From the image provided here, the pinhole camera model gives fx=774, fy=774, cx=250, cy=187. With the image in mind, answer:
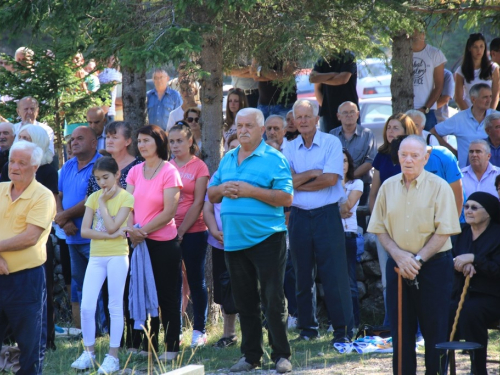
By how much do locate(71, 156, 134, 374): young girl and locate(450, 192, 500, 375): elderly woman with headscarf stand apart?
2987 mm

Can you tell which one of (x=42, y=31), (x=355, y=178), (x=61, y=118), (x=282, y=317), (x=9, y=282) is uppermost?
(x=42, y=31)

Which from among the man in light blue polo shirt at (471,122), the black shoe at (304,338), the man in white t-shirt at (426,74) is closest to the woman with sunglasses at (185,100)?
the man in white t-shirt at (426,74)

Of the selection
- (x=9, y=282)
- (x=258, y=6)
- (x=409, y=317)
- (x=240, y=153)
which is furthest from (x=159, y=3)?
(x=409, y=317)

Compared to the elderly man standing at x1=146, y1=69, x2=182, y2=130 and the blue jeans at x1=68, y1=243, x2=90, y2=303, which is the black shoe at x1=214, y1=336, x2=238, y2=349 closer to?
the blue jeans at x1=68, y1=243, x2=90, y2=303

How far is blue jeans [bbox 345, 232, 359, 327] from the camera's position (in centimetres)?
856

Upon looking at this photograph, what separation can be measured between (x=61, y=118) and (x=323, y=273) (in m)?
5.30

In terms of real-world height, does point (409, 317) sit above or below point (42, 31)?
below

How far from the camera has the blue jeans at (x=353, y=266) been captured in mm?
8562

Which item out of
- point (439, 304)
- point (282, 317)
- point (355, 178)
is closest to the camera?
point (439, 304)

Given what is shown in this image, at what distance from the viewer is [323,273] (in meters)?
7.76

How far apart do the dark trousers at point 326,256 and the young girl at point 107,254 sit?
1757 mm

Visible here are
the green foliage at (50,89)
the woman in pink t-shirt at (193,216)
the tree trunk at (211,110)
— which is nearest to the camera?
the woman in pink t-shirt at (193,216)

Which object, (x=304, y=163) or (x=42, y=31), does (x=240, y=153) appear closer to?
(x=304, y=163)

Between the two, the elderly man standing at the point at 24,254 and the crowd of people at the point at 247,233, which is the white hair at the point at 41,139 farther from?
the elderly man standing at the point at 24,254
